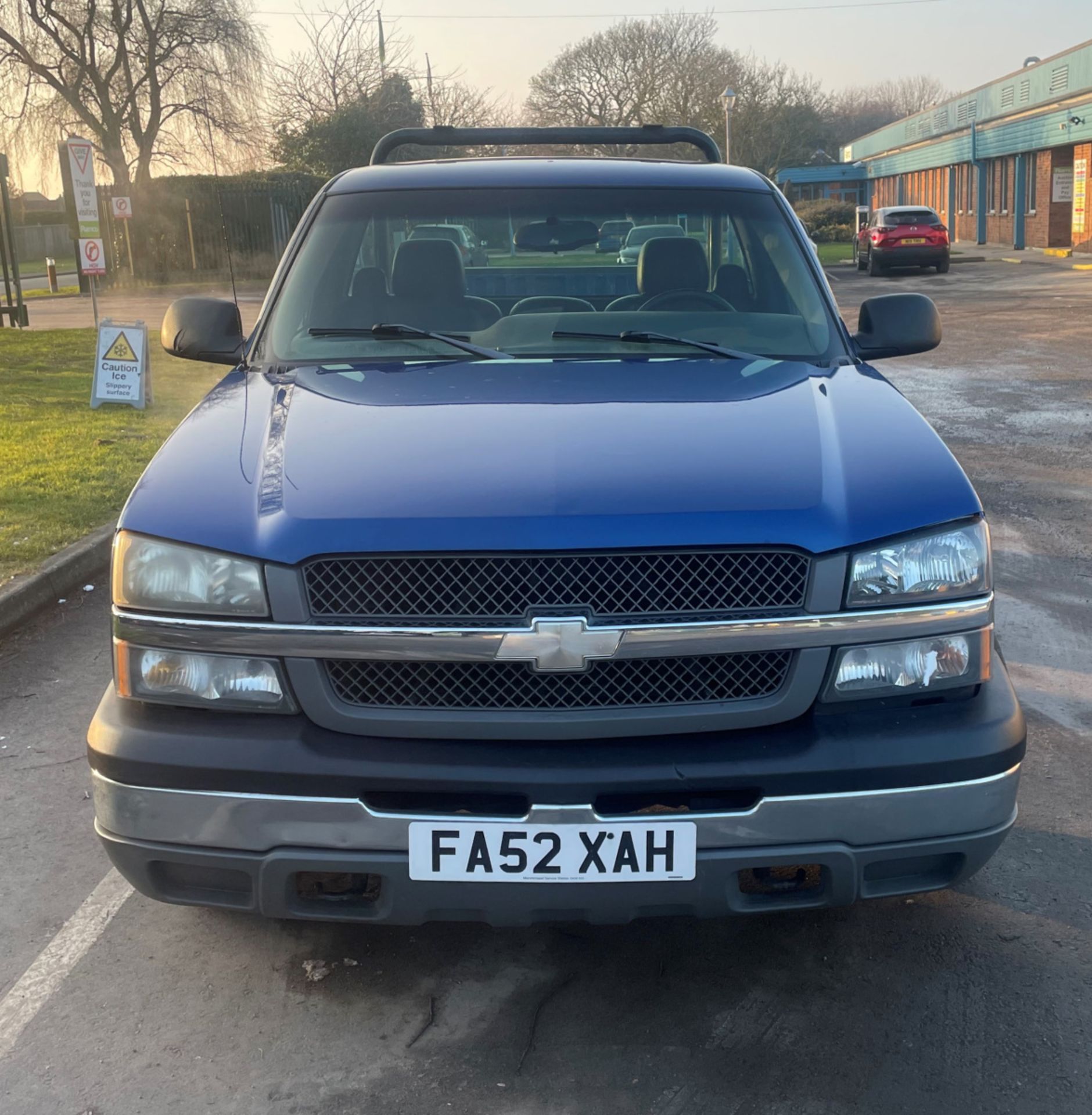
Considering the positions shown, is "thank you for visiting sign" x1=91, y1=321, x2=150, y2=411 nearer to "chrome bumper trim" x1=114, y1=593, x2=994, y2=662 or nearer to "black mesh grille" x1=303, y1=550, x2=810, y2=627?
"chrome bumper trim" x1=114, y1=593, x2=994, y2=662

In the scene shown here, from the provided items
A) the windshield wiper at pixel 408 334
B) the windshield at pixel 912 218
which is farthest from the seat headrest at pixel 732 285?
the windshield at pixel 912 218

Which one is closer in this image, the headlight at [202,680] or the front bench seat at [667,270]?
the headlight at [202,680]

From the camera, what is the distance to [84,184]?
12992 mm

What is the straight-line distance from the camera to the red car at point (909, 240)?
32.4 meters

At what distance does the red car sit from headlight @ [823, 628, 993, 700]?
31880mm

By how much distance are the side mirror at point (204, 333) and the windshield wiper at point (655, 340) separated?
1047 millimetres

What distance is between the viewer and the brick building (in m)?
36.2

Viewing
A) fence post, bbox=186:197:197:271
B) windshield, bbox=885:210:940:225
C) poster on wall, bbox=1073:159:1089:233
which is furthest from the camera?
poster on wall, bbox=1073:159:1089:233

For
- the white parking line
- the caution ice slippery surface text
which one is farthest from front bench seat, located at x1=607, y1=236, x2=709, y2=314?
the caution ice slippery surface text

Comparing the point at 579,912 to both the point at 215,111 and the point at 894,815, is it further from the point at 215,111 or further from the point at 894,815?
the point at 215,111

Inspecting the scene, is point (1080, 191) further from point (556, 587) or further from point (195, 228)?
point (556, 587)

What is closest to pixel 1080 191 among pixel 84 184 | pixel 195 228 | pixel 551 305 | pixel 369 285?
pixel 195 228

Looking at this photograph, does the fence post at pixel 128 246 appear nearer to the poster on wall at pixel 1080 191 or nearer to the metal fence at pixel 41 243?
the poster on wall at pixel 1080 191

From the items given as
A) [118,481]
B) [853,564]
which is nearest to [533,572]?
[853,564]
